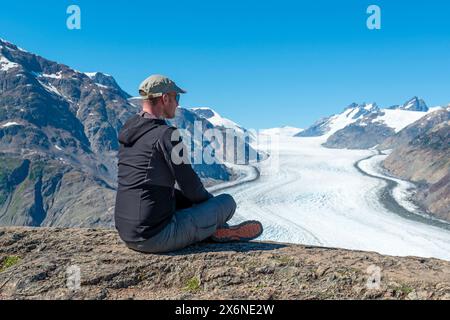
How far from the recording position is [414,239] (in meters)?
49.5

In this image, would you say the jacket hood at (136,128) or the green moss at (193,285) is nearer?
the green moss at (193,285)

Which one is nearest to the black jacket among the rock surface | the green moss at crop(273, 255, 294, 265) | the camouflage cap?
the camouflage cap

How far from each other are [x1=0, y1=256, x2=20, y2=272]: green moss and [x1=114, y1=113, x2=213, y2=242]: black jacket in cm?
185

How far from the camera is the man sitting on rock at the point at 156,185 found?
21.0ft

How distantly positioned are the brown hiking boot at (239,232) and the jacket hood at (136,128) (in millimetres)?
2073

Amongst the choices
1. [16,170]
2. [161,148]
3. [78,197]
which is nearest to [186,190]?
[161,148]

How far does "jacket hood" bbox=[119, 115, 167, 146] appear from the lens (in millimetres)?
6570

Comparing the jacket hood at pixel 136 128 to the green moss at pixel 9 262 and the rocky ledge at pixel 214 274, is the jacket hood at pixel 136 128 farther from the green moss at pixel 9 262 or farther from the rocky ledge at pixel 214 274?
the green moss at pixel 9 262

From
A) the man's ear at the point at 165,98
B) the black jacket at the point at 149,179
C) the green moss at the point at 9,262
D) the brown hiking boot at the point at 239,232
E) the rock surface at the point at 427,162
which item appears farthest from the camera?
the rock surface at the point at 427,162

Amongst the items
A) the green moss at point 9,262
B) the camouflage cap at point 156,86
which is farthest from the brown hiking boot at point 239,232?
the green moss at point 9,262

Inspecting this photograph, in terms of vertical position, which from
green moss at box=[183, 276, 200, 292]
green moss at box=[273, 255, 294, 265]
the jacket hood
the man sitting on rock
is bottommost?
green moss at box=[183, 276, 200, 292]

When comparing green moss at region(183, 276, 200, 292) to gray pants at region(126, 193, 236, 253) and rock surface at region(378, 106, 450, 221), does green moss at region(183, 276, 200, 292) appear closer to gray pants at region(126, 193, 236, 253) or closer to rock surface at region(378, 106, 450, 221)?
gray pants at region(126, 193, 236, 253)
